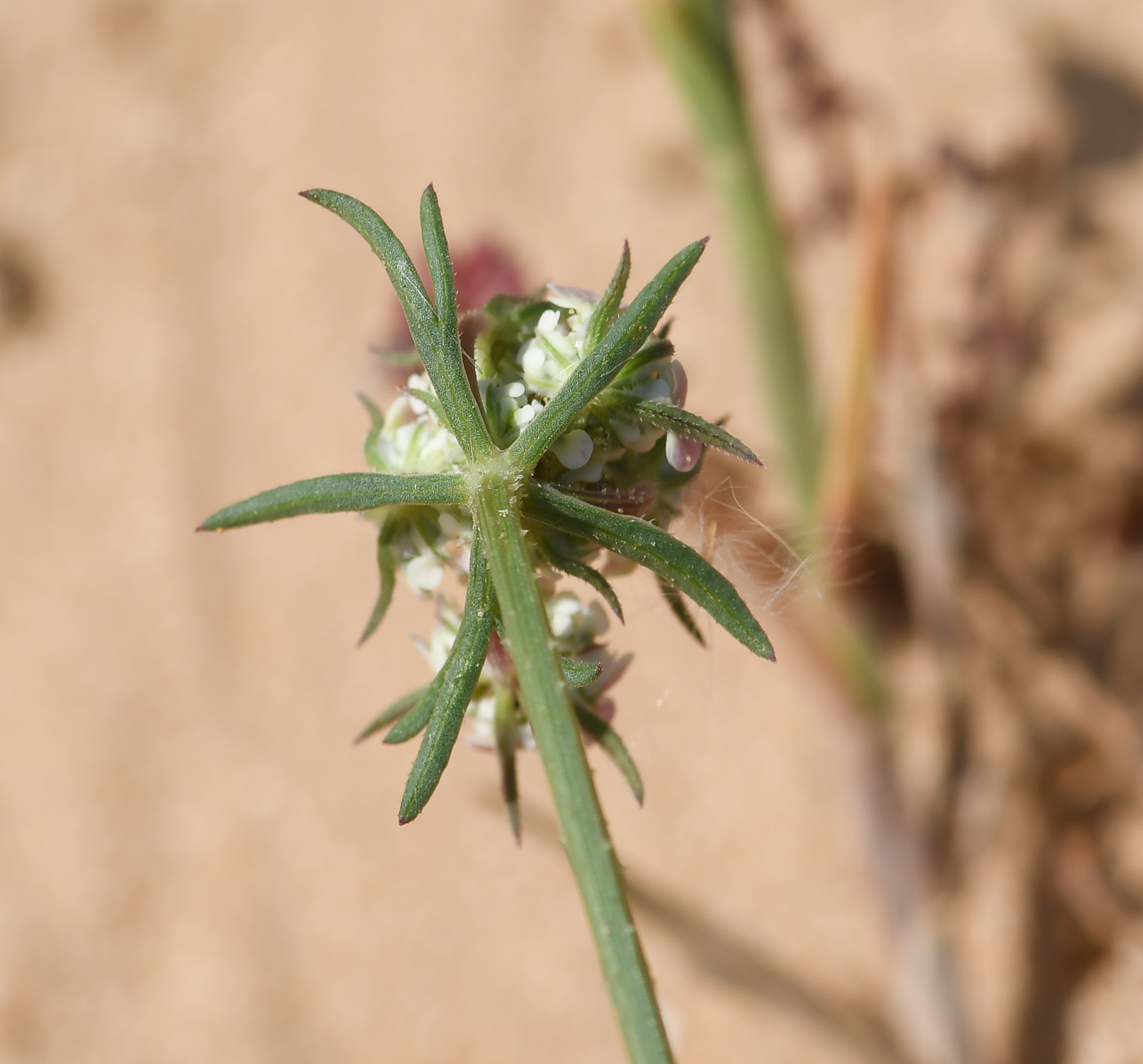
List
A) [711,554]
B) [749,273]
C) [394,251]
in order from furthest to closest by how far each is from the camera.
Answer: [749,273] → [711,554] → [394,251]

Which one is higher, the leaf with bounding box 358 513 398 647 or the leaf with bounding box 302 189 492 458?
the leaf with bounding box 302 189 492 458

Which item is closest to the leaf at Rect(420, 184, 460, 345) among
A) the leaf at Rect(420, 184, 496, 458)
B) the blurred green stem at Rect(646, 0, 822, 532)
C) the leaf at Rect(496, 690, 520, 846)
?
the leaf at Rect(420, 184, 496, 458)

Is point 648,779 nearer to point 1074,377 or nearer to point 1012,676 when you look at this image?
point 1012,676

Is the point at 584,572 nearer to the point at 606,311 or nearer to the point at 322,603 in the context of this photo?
the point at 606,311

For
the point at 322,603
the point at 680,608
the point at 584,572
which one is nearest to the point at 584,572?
the point at 584,572

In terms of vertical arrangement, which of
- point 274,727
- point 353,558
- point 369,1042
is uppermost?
point 353,558

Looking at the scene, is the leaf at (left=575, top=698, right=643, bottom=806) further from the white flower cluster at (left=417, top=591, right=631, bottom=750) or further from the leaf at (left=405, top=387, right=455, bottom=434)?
the leaf at (left=405, top=387, right=455, bottom=434)

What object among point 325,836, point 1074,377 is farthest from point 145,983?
point 1074,377
